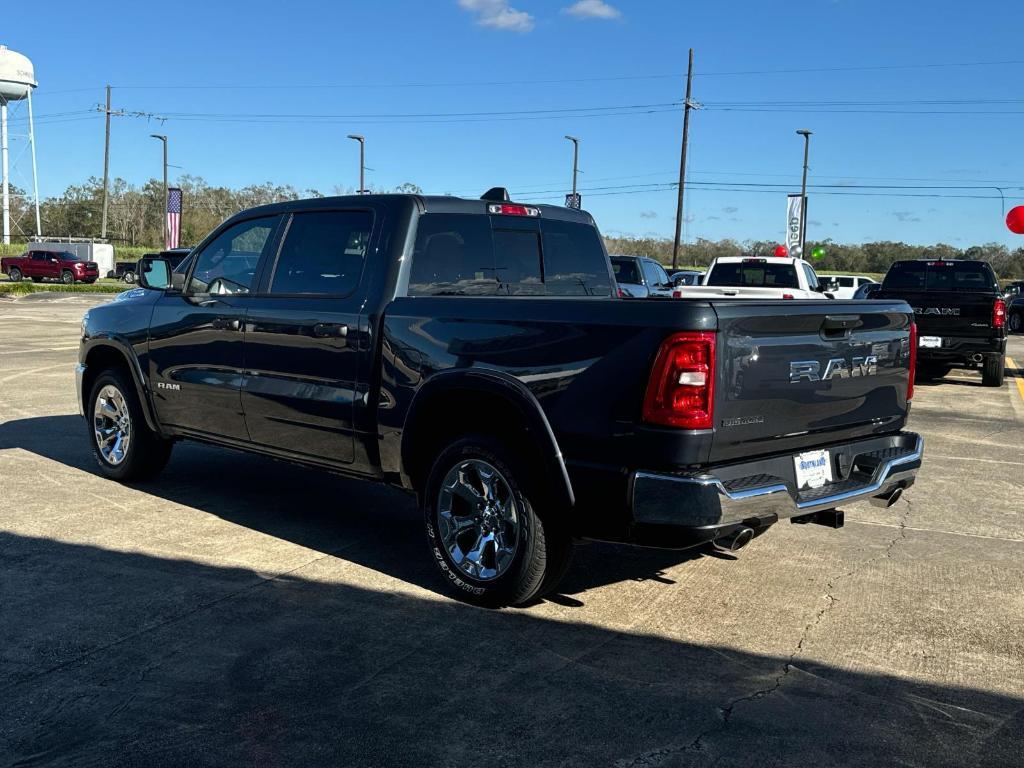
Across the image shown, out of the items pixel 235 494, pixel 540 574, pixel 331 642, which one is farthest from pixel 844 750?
pixel 235 494

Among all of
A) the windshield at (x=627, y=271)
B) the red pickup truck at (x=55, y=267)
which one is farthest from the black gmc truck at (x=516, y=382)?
the red pickup truck at (x=55, y=267)

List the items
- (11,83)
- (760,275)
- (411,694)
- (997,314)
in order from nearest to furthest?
1. (411,694)
2. (997,314)
3. (760,275)
4. (11,83)

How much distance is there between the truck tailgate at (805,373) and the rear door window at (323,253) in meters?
2.19

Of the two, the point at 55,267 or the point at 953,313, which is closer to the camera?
the point at 953,313

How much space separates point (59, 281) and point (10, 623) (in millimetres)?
53462

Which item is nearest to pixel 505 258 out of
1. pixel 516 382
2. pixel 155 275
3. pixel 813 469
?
pixel 516 382

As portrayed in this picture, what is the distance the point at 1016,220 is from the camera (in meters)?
19.5

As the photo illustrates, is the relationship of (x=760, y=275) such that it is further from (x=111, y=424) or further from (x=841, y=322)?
(x=841, y=322)

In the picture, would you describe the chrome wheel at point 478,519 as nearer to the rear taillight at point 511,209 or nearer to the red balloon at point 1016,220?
the rear taillight at point 511,209

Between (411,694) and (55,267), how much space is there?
54507 mm

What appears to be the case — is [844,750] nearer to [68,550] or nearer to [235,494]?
[68,550]

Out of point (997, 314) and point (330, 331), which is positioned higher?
point (997, 314)

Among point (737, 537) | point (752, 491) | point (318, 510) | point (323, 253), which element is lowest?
point (318, 510)

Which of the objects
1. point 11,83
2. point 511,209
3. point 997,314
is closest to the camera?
point 511,209
